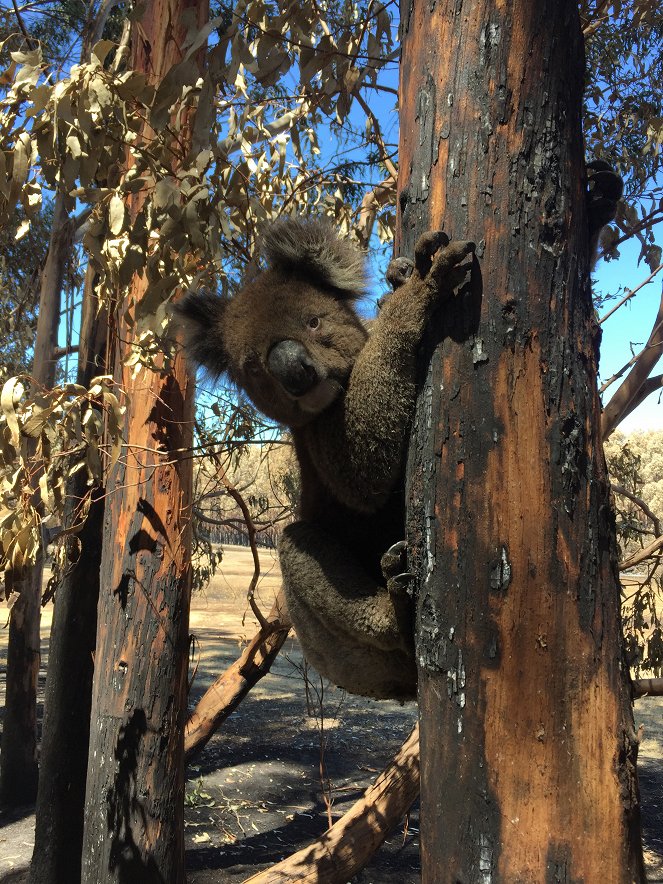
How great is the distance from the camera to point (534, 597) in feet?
3.66

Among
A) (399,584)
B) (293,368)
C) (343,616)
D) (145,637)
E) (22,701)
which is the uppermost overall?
(293,368)

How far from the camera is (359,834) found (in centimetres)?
417

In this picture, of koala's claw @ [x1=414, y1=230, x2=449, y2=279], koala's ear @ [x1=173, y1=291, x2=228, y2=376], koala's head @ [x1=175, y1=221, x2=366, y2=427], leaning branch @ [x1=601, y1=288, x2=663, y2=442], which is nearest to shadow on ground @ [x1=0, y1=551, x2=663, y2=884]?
leaning branch @ [x1=601, y1=288, x2=663, y2=442]

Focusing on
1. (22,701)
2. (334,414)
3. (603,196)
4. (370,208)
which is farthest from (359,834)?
(370,208)

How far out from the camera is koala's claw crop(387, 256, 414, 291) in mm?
1561

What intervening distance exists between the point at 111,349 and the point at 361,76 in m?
2.14

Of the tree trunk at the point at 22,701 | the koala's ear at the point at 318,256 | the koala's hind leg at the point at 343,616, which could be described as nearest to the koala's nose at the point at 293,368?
the koala's ear at the point at 318,256

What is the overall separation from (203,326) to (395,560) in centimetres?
112

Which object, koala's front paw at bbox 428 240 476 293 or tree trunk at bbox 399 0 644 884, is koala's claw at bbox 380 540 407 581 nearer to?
tree trunk at bbox 399 0 644 884

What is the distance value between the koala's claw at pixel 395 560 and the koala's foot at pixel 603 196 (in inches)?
30.9

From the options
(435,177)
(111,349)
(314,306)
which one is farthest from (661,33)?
(435,177)

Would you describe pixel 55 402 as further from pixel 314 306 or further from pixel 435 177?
pixel 435 177

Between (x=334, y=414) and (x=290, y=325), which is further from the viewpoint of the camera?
(x=290, y=325)

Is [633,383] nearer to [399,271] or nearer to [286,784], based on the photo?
[399,271]
